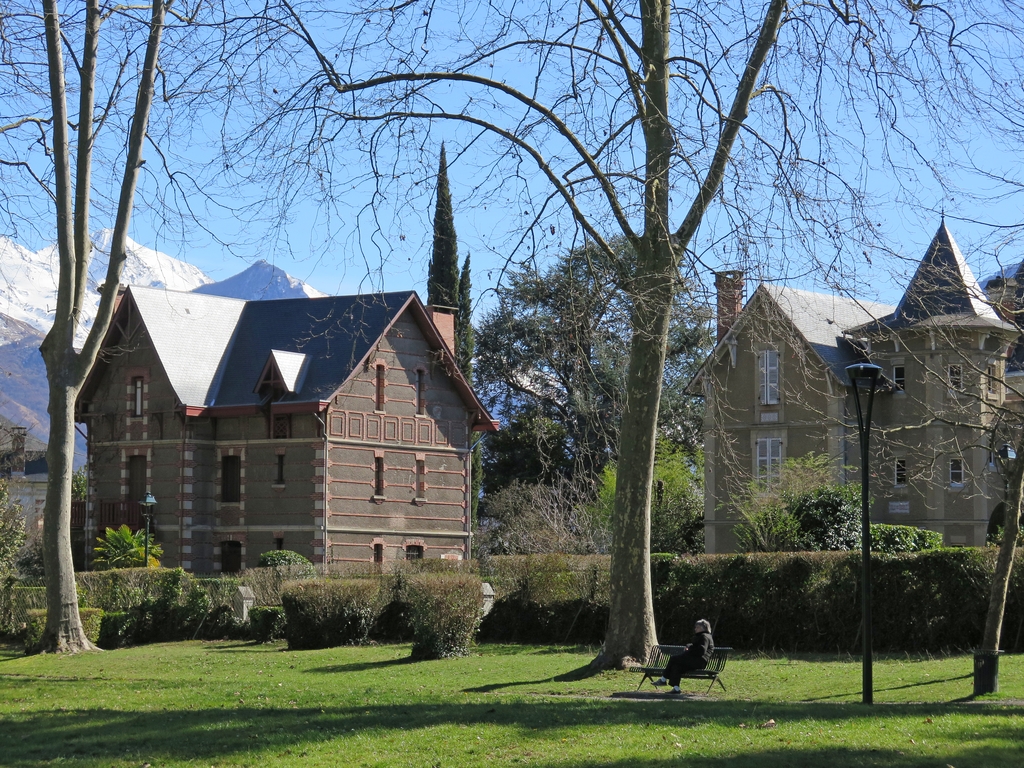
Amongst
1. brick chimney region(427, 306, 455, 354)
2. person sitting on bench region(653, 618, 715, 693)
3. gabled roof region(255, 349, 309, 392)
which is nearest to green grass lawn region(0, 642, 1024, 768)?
person sitting on bench region(653, 618, 715, 693)

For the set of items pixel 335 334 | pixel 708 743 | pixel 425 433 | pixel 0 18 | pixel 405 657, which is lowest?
pixel 405 657

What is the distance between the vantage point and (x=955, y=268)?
19031mm

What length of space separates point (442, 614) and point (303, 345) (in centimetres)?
1929

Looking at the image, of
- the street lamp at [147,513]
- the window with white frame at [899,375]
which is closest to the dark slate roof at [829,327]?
the window with white frame at [899,375]

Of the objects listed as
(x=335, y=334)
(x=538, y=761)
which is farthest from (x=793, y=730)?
(x=335, y=334)

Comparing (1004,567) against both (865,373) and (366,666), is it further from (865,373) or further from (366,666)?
(366,666)

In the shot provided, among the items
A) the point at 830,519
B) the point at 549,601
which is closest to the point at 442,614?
the point at 549,601

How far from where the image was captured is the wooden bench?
1669cm

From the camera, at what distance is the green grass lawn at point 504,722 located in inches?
402

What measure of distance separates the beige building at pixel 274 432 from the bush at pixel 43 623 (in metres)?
12.5

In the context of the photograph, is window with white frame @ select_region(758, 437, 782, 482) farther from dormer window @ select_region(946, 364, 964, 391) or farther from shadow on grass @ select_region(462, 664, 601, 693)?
shadow on grass @ select_region(462, 664, 601, 693)

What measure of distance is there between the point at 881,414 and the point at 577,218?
29763 mm

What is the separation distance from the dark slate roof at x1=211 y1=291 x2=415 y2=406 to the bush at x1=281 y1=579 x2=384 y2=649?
47.2ft

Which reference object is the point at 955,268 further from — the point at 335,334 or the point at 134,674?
the point at 335,334
